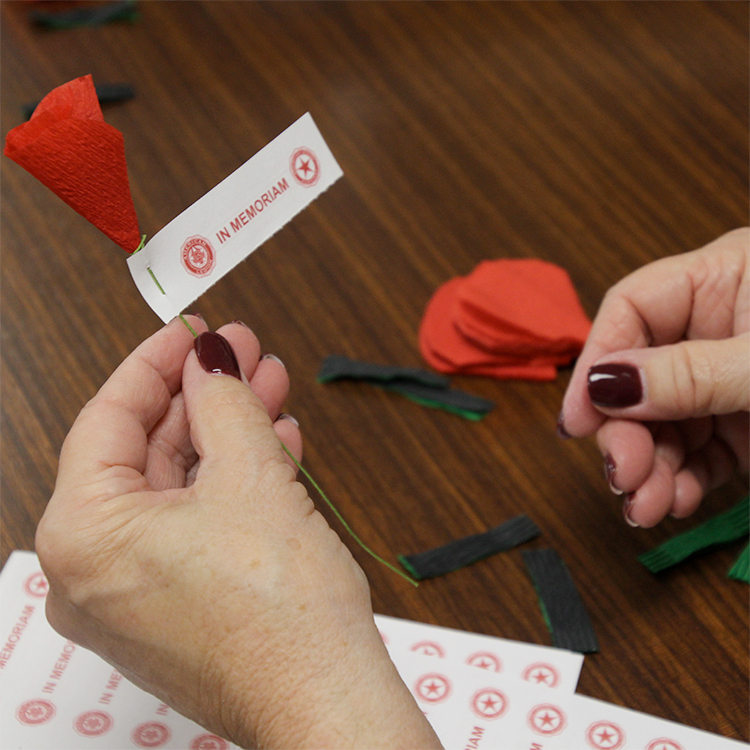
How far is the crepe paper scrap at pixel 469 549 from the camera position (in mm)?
748

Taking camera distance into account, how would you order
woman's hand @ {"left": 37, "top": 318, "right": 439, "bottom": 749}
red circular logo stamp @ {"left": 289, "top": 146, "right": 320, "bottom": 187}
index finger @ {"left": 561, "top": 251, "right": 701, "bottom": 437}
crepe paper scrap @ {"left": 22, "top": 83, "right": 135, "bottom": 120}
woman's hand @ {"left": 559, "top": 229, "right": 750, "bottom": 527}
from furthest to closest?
crepe paper scrap @ {"left": 22, "top": 83, "right": 135, "bottom": 120}, index finger @ {"left": 561, "top": 251, "right": 701, "bottom": 437}, woman's hand @ {"left": 559, "top": 229, "right": 750, "bottom": 527}, red circular logo stamp @ {"left": 289, "top": 146, "right": 320, "bottom": 187}, woman's hand @ {"left": 37, "top": 318, "right": 439, "bottom": 749}

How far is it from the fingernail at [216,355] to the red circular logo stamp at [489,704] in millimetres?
324

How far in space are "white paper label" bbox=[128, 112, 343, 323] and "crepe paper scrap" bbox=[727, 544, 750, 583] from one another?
50 cm

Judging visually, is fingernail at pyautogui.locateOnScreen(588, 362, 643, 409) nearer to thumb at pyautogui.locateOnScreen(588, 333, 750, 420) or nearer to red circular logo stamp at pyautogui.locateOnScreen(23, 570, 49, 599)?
thumb at pyautogui.locateOnScreen(588, 333, 750, 420)

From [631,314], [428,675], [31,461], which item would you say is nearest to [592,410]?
[631,314]

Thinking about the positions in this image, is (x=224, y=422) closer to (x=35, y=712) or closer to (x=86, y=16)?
(x=35, y=712)

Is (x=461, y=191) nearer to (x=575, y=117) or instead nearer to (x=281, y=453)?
(x=575, y=117)

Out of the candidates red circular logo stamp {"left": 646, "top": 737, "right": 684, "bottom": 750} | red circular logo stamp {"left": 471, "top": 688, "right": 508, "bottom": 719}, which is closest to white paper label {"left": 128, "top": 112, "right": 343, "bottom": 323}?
red circular logo stamp {"left": 471, "top": 688, "right": 508, "bottom": 719}

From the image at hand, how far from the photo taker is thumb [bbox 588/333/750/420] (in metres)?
0.70

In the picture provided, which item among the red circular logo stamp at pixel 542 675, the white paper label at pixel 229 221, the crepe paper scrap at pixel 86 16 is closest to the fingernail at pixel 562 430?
the red circular logo stamp at pixel 542 675

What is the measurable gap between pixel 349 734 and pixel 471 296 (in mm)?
Result: 535

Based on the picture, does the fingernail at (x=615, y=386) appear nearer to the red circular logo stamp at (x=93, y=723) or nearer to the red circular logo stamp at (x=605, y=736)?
the red circular logo stamp at (x=605, y=736)

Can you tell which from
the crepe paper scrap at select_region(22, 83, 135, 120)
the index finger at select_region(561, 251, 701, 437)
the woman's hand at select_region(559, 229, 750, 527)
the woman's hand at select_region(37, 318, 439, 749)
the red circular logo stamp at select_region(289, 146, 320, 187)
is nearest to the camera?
the woman's hand at select_region(37, 318, 439, 749)

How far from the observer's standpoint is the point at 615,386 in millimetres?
731
